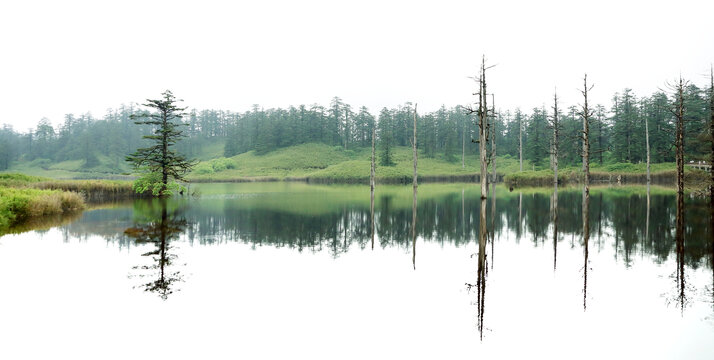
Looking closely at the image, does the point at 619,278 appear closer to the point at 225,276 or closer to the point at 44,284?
the point at 225,276

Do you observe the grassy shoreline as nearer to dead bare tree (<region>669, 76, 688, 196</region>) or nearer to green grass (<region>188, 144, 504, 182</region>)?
dead bare tree (<region>669, 76, 688, 196</region>)

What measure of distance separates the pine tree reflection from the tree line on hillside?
75.8 m

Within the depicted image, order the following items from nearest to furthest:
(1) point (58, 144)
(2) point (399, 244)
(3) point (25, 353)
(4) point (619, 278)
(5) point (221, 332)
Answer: (3) point (25, 353), (5) point (221, 332), (4) point (619, 278), (2) point (399, 244), (1) point (58, 144)

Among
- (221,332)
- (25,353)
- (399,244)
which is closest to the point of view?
(25,353)

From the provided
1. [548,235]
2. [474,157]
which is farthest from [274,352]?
[474,157]

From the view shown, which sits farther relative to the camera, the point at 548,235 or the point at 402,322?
the point at 548,235

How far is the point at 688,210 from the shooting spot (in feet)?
91.5

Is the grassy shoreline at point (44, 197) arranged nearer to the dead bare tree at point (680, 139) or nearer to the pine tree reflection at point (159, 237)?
the pine tree reflection at point (159, 237)

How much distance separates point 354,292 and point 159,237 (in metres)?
12.4

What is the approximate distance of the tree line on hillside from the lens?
9444cm

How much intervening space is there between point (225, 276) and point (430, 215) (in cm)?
1778

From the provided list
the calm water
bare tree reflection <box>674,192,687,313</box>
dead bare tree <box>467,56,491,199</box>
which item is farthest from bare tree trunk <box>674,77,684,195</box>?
dead bare tree <box>467,56,491,199</box>

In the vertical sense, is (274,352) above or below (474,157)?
below

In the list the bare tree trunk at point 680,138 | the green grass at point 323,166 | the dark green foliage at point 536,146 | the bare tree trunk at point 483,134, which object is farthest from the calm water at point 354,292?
the dark green foliage at point 536,146
